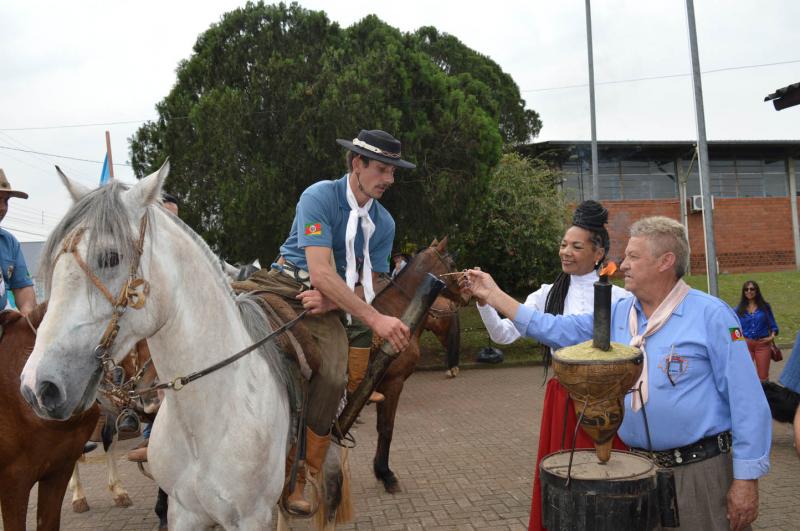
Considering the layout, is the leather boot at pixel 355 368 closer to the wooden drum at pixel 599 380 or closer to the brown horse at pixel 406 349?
the brown horse at pixel 406 349

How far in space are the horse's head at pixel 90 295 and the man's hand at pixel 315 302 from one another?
3.05 ft

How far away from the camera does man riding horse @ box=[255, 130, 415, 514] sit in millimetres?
3137

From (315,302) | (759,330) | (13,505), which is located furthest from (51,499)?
(759,330)

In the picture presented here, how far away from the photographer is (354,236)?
349 centimetres

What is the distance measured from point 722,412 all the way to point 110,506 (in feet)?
18.3

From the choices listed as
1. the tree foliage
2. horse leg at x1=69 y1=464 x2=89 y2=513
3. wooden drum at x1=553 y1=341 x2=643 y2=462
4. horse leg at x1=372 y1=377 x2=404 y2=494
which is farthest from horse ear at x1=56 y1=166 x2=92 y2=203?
the tree foliage

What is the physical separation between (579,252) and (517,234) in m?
13.2

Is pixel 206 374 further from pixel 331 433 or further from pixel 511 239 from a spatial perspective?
pixel 511 239

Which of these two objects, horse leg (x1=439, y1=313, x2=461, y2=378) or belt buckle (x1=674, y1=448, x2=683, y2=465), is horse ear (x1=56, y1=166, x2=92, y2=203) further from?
horse leg (x1=439, y1=313, x2=461, y2=378)

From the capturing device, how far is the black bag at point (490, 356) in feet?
45.6

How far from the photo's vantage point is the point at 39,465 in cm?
359

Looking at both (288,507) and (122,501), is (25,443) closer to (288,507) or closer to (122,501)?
(288,507)

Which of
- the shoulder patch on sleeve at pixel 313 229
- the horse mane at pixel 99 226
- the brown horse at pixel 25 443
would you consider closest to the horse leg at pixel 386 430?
the brown horse at pixel 25 443

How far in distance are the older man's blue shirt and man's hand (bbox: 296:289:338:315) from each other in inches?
A: 10.4
